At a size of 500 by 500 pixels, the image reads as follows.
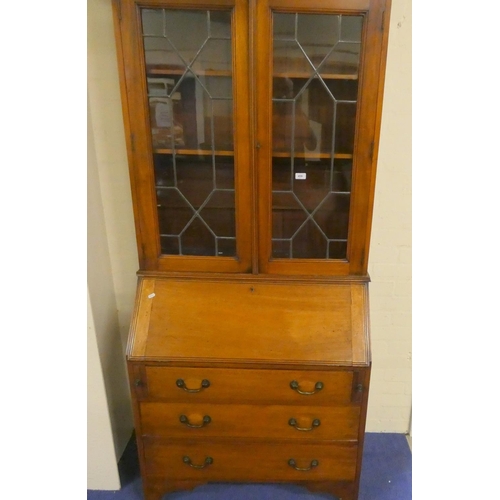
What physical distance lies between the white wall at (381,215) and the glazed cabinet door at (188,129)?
294mm

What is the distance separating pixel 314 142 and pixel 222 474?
1.25 meters

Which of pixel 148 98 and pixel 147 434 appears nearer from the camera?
pixel 148 98

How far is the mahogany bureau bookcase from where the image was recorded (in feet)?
4.12

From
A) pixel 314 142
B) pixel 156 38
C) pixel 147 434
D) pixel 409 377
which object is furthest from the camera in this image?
pixel 409 377

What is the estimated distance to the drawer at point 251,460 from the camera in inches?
59.1

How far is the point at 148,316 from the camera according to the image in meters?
1.44

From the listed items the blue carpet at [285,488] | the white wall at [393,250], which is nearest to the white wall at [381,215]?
the white wall at [393,250]

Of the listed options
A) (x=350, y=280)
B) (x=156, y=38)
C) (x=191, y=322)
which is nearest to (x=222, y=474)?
(x=191, y=322)

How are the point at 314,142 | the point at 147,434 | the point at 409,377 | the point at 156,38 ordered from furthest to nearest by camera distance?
Result: the point at 409,377
the point at 147,434
the point at 314,142
the point at 156,38

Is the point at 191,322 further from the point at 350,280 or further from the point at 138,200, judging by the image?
the point at 350,280

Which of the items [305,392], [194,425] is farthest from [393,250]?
[194,425]

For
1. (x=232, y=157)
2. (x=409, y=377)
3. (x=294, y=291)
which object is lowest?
(x=409, y=377)

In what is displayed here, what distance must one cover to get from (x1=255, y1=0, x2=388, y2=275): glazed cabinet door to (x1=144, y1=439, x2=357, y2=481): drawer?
2.13ft

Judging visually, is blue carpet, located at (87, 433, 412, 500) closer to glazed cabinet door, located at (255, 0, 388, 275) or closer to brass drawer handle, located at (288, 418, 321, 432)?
brass drawer handle, located at (288, 418, 321, 432)
